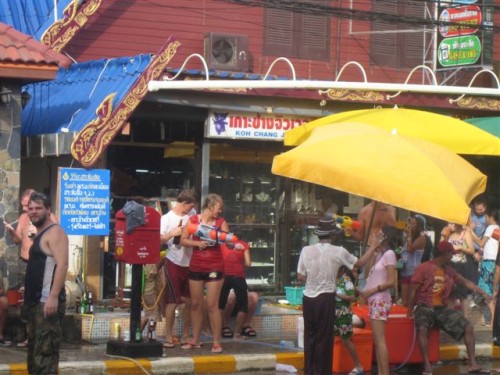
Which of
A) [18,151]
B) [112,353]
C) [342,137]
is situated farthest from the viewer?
[18,151]

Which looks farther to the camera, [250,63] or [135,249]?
[250,63]

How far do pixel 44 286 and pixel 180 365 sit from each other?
315cm

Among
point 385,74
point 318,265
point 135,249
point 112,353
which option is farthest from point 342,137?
point 385,74

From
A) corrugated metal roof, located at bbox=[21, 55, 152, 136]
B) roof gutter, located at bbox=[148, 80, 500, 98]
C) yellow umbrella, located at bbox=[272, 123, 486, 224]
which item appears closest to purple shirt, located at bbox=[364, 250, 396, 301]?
yellow umbrella, located at bbox=[272, 123, 486, 224]

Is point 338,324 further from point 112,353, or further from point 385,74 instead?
point 385,74

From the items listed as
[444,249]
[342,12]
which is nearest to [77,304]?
[444,249]

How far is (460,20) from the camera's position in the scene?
59.9 ft

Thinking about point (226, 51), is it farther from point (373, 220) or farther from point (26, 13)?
point (373, 220)

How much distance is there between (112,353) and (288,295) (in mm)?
4964

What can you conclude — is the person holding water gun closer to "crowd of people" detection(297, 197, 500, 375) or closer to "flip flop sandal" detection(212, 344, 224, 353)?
"flip flop sandal" detection(212, 344, 224, 353)

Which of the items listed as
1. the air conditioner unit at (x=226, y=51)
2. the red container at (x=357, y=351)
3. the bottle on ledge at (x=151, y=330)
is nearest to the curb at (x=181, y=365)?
the bottle on ledge at (x=151, y=330)

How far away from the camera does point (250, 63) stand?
59.1 ft

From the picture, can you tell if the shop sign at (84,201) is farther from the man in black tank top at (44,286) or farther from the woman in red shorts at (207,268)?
the man in black tank top at (44,286)

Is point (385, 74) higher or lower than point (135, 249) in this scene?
higher
